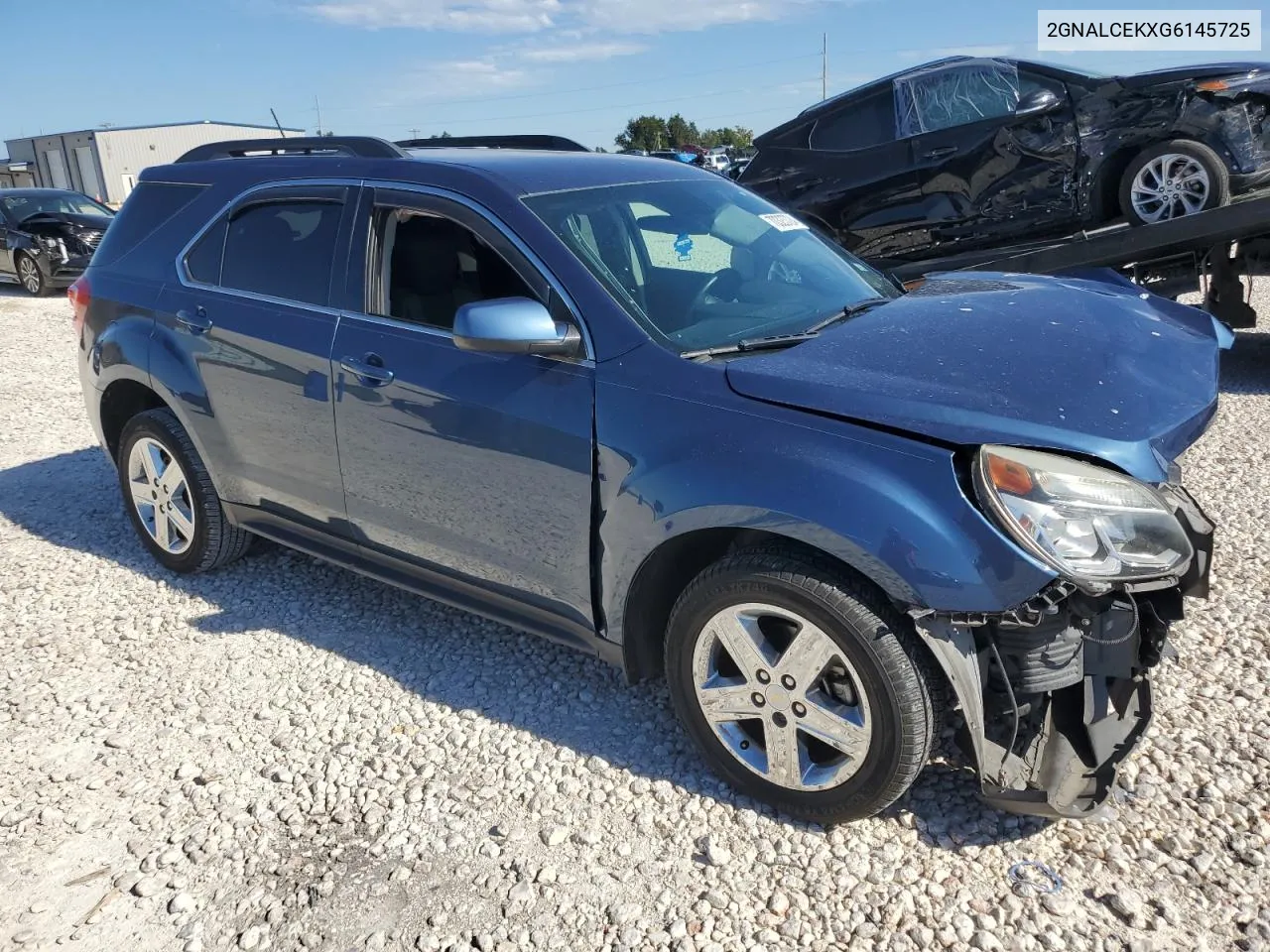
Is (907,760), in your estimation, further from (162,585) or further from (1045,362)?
(162,585)

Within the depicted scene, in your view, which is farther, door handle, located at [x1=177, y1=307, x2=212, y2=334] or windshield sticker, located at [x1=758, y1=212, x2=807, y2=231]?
door handle, located at [x1=177, y1=307, x2=212, y2=334]

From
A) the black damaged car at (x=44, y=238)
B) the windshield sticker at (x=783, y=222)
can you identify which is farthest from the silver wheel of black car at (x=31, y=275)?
the windshield sticker at (x=783, y=222)

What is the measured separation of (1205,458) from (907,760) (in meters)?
3.97

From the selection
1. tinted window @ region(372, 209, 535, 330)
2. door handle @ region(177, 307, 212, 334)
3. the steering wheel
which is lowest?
door handle @ region(177, 307, 212, 334)

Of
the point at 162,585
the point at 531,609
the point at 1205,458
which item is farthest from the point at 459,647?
the point at 1205,458

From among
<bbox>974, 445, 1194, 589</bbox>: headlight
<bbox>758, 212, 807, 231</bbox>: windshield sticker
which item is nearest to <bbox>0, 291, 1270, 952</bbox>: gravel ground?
<bbox>974, 445, 1194, 589</bbox>: headlight

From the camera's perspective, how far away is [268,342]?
146 inches

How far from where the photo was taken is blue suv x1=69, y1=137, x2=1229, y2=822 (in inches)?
92.0

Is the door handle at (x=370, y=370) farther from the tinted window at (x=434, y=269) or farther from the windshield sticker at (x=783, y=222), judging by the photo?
the windshield sticker at (x=783, y=222)

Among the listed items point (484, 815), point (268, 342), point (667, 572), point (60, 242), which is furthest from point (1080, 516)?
point (60, 242)

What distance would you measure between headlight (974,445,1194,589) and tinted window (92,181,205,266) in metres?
3.60

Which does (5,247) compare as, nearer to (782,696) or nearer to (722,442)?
(722,442)

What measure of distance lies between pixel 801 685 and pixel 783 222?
76.7 inches

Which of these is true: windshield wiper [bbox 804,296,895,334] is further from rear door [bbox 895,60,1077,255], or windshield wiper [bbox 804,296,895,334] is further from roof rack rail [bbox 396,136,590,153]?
rear door [bbox 895,60,1077,255]
